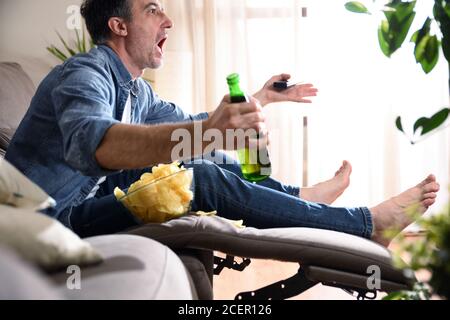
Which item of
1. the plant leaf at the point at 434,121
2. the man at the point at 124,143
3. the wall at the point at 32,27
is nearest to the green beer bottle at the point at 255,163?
the man at the point at 124,143

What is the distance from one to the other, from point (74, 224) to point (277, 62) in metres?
2.32

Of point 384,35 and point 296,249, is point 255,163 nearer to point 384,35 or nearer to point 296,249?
point 296,249

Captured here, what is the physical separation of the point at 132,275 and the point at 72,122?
0.56m

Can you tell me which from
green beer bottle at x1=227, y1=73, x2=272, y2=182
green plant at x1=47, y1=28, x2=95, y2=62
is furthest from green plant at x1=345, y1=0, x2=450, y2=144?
green plant at x1=47, y1=28, x2=95, y2=62

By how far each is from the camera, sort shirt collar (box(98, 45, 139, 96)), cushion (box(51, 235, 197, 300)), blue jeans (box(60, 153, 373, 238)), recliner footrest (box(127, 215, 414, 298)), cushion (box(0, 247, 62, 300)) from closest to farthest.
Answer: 1. cushion (box(0, 247, 62, 300))
2. cushion (box(51, 235, 197, 300))
3. recliner footrest (box(127, 215, 414, 298))
4. blue jeans (box(60, 153, 373, 238))
5. shirt collar (box(98, 45, 139, 96))

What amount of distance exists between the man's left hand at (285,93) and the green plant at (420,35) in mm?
1160

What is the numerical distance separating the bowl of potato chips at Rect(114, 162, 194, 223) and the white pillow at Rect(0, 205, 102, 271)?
608 mm

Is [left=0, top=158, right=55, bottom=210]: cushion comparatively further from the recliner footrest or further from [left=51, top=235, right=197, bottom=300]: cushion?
the recliner footrest

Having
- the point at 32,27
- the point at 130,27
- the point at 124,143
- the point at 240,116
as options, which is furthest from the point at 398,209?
the point at 32,27

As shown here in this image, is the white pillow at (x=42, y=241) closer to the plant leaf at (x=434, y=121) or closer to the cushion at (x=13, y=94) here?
the plant leaf at (x=434, y=121)

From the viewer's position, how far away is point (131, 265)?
1.21 metres

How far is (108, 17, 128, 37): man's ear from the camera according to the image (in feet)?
7.92

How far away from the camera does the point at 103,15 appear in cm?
246

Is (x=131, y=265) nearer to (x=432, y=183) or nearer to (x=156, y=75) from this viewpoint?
(x=432, y=183)
